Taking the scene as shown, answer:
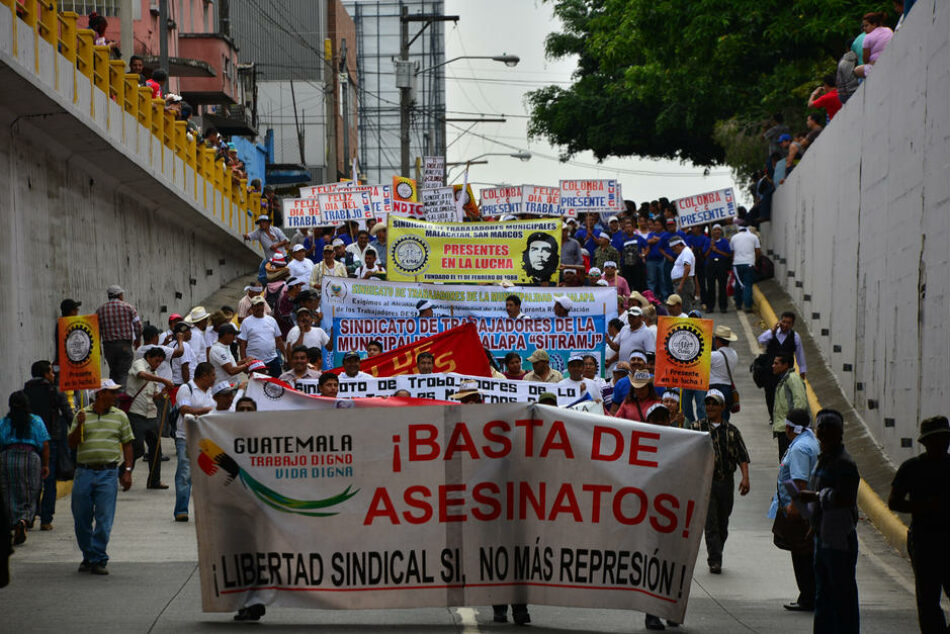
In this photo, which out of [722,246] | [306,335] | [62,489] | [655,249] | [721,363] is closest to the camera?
[62,489]

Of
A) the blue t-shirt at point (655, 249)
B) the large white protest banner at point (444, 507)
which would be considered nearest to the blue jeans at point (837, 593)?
the large white protest banner at point (444, 507)

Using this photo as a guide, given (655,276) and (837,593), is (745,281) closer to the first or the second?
(655,276)

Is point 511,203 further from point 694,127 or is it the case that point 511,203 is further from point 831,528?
point 831,528

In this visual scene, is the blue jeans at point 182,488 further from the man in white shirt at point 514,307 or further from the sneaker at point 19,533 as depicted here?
the man in white shirt at point 514,307

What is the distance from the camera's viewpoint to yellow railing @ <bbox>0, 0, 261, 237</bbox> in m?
21.3

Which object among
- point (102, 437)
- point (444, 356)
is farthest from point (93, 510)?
point (444, 356)

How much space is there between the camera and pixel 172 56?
150ft

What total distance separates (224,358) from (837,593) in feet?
34.2

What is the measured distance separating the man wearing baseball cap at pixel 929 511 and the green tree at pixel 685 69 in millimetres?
25052

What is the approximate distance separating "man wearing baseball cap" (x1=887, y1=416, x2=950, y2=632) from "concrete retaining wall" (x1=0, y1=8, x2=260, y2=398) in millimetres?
11998

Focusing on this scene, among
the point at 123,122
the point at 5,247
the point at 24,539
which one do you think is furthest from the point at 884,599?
the point at 123,122

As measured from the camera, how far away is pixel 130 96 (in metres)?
26.8

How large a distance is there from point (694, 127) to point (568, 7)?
11210 millimetres

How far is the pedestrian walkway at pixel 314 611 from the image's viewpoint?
11148 millimetres
